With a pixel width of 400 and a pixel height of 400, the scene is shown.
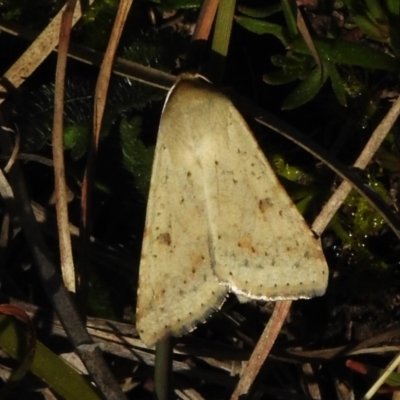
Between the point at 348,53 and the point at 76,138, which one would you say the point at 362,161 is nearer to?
the point at 348,53

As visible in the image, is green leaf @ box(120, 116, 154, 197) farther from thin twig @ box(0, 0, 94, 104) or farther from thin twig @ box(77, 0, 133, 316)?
thin twig @ box(0, 0, 94, 104)

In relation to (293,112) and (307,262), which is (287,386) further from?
(293,112)

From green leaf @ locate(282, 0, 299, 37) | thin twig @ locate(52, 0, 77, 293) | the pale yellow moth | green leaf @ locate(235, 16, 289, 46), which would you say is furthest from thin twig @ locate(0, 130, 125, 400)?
green leaf @ locate(282, 0, 299, 37)

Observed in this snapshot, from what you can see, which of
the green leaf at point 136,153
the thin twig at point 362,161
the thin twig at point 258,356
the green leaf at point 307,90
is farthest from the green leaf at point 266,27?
the thin twig at point 258,356

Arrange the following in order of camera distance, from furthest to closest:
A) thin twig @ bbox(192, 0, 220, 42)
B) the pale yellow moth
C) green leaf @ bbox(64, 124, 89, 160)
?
green leaf @ bbox(64, 124, 89, 160) < thin twig @ bbox(192, 0, 220, 42) < the pale yellow moth

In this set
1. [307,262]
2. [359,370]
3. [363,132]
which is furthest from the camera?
[363,132]

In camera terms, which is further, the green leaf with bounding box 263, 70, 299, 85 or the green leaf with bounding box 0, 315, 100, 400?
the green leaf with bounding box 263, 70, 299, 85

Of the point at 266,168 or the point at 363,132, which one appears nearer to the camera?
the point at 266,168

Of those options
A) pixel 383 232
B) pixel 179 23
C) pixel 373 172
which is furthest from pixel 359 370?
pixel 179 23
